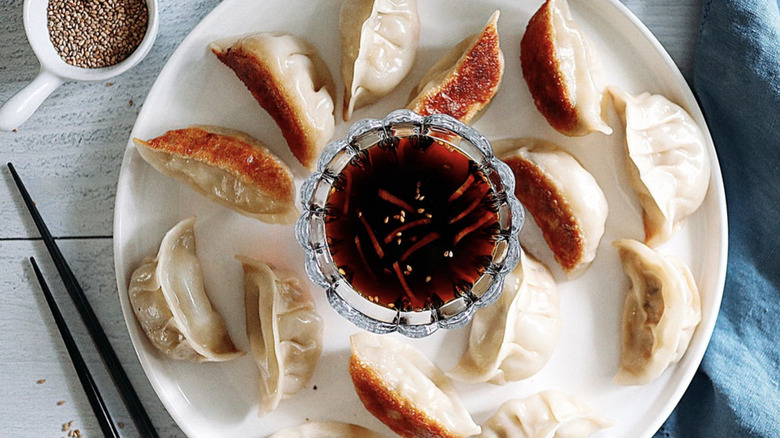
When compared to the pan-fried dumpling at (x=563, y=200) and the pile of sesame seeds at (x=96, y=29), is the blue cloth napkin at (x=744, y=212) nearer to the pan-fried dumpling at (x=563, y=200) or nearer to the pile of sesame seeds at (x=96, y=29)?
the pan-fried dumpling at (x=563, y=200)

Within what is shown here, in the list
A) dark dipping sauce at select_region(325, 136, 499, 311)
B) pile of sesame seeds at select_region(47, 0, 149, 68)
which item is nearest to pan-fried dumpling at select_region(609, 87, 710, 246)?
dark dipping sauce at select_region(325, 136, 499, 311)

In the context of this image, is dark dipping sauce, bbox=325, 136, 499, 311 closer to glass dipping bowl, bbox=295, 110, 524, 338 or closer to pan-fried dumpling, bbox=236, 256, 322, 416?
glass dipping bowl, bbox=295, 110, 524, 338

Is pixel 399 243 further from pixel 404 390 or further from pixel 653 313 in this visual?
pixel 653 313

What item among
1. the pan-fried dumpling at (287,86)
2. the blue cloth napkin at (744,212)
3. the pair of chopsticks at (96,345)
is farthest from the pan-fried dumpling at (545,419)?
the pair of chopsticks at (96,345)

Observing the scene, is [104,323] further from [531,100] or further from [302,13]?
[531,100]

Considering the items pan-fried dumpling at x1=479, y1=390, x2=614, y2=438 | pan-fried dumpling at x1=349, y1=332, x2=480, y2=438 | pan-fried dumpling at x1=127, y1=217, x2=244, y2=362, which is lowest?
pan-fried dumpling at x1=479, y1=390, x2=614, y2=438

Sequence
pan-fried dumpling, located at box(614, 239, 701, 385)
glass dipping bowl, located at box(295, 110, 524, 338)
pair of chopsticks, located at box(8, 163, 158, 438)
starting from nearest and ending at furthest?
glass dipping bowl, located at box(295, 110, 524, 338) < pan-fried dumpling, located at box(614, 239, 701, 385) < pair of chopsticks, located at box(8, 163, 158, 438)

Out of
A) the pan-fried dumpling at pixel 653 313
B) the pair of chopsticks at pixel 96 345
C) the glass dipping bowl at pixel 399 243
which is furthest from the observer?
the pair of chopsticks at pixel 96 345
